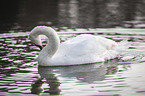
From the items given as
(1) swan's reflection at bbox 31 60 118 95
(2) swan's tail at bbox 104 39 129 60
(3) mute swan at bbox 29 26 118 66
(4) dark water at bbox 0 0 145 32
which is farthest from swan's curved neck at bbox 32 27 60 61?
(4) dark water at bbox 0 0 145 32

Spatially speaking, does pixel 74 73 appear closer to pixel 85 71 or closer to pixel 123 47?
pixel 85 71

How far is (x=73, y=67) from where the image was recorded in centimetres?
1147

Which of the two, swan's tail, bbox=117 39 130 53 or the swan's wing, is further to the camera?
swan's tail, bbox=117 39 130 53

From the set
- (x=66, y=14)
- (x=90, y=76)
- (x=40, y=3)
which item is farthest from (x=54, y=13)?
(x=90, y=76)

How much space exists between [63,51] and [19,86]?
2805mm

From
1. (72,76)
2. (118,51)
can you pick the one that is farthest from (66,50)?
(118,51)

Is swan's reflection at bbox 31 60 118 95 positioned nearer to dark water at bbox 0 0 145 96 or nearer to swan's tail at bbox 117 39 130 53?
dark water at bbox 0 0 145 96

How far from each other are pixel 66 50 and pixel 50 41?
612 millimetres

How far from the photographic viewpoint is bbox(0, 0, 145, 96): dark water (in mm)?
9141

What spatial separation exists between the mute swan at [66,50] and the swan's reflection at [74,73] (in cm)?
23

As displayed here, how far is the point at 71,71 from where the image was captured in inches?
432

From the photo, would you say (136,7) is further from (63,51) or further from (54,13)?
(63,51)

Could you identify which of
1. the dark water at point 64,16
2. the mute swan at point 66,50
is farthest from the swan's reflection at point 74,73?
the dark water at point 64,16

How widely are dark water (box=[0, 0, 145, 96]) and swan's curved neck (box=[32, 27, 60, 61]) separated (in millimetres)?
463
